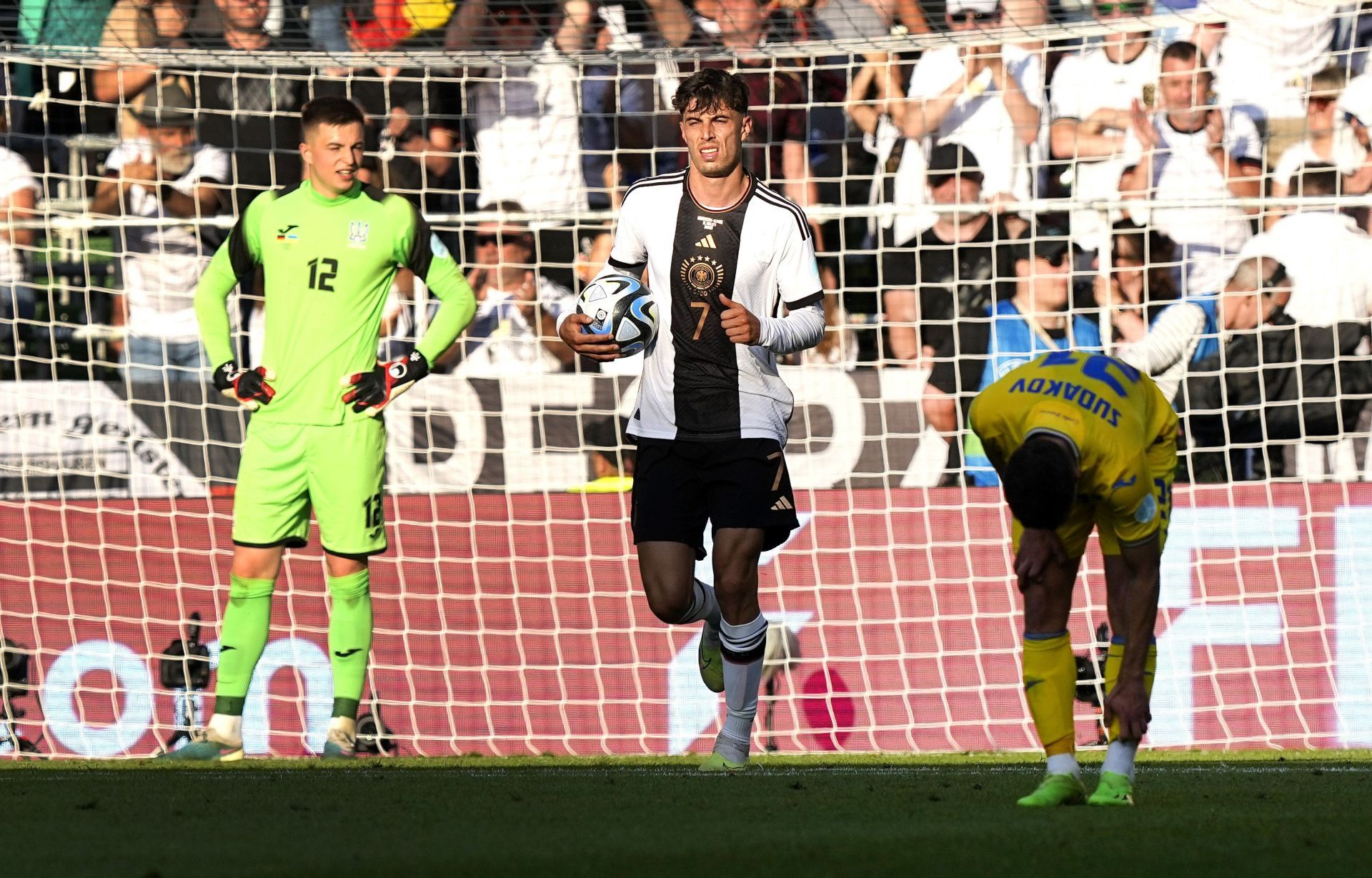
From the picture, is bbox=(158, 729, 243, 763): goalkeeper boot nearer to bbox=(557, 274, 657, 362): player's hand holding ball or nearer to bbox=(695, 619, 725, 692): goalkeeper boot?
bbox=(695, 619, 725, 692): goalkeeper boot

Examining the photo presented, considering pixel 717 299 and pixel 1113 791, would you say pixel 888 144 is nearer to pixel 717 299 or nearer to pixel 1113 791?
pixel 717 299

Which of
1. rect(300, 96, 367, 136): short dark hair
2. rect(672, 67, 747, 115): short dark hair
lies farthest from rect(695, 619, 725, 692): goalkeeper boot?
rect(300, 96, 367, 136): short dark hair

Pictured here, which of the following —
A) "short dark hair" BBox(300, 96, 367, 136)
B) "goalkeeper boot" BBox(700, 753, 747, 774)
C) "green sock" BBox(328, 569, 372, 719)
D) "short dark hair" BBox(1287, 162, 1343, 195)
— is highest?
"short dark hair" BBox(300, 96, 367, 136)

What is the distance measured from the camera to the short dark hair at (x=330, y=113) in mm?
5684

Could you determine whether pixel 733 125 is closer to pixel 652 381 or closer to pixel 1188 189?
pixel 652 381

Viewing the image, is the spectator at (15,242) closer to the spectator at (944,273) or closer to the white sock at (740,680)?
the spectator at (944,273)

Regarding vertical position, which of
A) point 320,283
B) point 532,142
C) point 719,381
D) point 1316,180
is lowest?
point 719,381

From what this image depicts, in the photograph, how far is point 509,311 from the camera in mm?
8945

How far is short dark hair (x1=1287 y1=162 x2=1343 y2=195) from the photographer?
8.35m

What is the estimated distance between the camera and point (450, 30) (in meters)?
7.94

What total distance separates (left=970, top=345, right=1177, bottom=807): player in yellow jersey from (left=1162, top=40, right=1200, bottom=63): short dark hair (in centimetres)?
510

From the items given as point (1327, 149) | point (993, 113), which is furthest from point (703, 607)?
point (1327, 149)

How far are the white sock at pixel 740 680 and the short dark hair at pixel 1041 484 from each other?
5.80 feet

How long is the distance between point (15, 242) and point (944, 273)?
4.53 m
